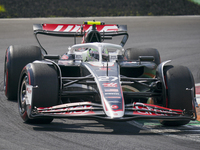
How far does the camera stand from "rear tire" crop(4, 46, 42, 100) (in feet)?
27.9

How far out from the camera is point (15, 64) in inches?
335

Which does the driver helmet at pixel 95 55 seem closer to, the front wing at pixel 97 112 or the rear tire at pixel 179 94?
the rear tire at pixel 179 94

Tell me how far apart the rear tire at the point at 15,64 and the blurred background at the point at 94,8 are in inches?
530

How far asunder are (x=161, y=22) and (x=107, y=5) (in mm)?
5200

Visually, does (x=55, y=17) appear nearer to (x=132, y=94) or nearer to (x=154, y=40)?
(x=154, y=40)

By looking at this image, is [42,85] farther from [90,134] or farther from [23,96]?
[90,134]

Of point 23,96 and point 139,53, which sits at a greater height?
point 139,53

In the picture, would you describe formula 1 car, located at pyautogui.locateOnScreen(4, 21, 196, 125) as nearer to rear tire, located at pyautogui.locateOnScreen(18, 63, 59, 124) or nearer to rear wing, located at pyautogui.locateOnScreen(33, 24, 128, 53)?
rear tire, located at pyautogui.locateOnScreen(18, 63, 59, 124)

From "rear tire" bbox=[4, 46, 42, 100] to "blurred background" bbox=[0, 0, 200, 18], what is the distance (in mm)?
13471

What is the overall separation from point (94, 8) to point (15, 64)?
16893mm

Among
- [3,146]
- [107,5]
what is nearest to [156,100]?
[3,146]

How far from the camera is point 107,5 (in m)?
25.9

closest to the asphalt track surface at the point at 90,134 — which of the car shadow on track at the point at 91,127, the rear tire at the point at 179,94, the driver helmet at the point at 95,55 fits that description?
the car shadow on track at the point at 91,127

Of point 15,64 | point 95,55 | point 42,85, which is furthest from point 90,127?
point 15,64
